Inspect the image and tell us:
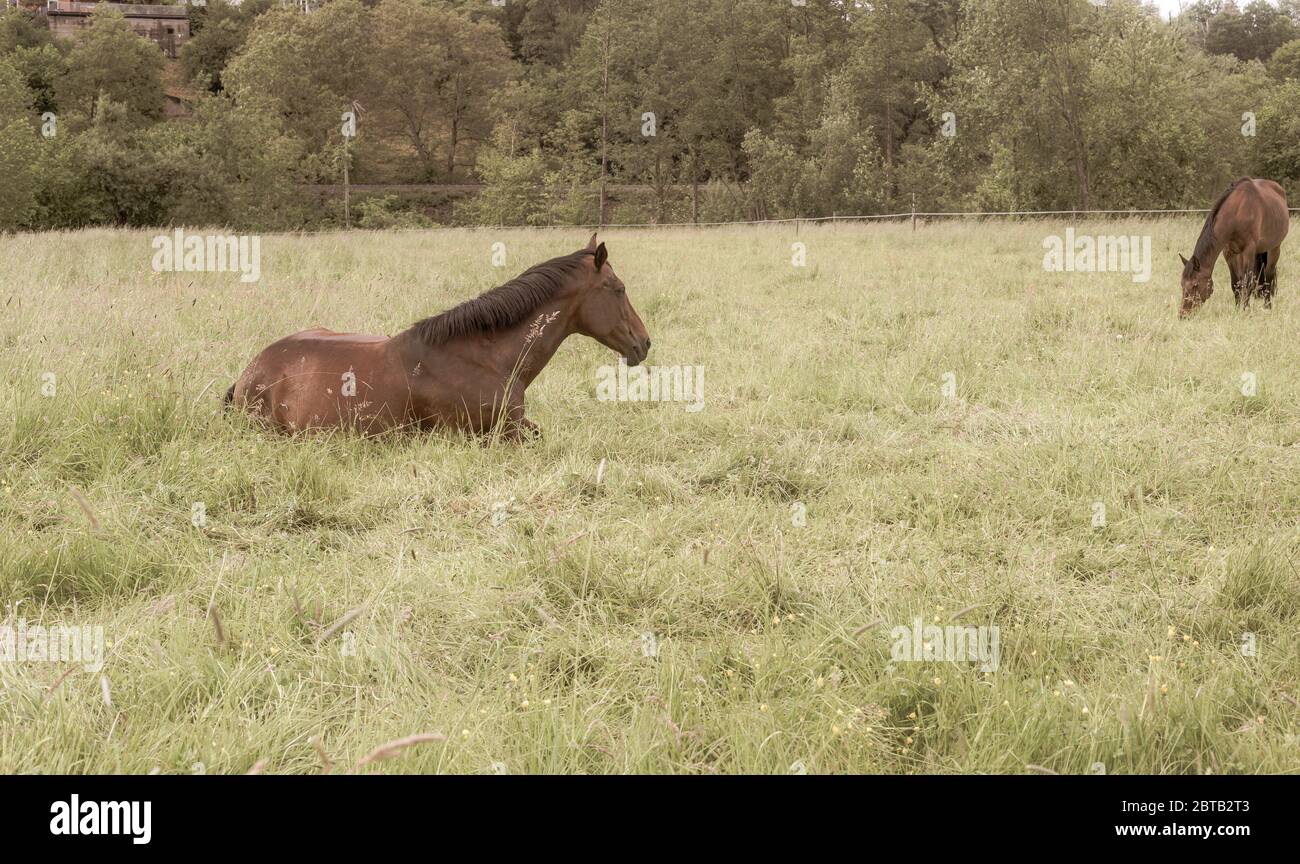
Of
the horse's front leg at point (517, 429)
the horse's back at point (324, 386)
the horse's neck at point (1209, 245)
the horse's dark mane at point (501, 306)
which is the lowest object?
the horse's front leg at point (517, 429)

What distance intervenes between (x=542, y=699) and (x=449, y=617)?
79 centimetres

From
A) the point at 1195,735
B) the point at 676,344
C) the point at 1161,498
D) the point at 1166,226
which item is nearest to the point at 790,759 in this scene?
the point at 1195,735

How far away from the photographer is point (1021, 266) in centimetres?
1592

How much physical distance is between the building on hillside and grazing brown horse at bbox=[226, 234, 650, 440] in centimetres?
9583

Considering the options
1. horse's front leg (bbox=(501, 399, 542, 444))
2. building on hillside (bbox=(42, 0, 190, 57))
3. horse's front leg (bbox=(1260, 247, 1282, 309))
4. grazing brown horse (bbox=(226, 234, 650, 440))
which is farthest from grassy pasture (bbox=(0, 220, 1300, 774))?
building on hillside (bbox=(42, 0, 190, 57))

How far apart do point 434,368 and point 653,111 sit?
5166cm

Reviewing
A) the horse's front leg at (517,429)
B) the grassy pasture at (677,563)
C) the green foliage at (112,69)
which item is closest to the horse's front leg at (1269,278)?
the grassy pasture at (677,563)

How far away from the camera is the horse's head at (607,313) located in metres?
6.61

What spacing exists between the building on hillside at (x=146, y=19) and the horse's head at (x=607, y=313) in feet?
315

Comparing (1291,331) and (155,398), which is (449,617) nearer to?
(155,398)

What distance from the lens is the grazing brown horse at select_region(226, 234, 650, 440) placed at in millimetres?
5895

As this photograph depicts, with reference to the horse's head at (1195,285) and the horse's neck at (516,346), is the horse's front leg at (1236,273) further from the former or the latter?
the horse's neck at (516,346)

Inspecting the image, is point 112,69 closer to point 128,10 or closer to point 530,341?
point 128,10

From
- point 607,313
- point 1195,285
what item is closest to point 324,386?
point 607,313
